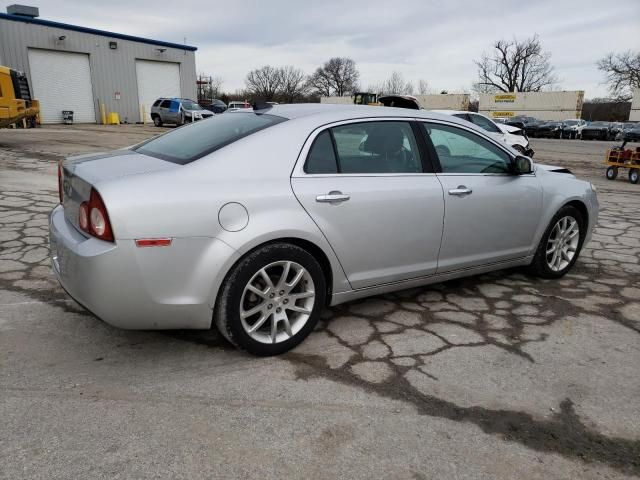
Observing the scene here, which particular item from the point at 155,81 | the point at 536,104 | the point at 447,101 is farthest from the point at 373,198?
the point at 447,101

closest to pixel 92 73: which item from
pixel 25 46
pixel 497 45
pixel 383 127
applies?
pixel 25 46

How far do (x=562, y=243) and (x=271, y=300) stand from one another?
9.66 ft

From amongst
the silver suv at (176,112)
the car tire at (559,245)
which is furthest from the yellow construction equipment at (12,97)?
the car tire at (559,245)

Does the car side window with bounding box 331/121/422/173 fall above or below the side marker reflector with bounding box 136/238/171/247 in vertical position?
above

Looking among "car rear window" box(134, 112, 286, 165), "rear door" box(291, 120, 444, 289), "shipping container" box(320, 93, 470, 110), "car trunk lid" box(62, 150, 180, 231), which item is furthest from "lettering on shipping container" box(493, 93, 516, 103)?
"car trunk lid" box(62, 150, 180, 231)

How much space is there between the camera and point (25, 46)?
85.1ft

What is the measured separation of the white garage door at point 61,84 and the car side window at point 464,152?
29.0 m

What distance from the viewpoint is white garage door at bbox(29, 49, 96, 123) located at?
26.9 m

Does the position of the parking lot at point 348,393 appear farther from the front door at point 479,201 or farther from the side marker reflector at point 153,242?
the side marker reflector at point 153,242

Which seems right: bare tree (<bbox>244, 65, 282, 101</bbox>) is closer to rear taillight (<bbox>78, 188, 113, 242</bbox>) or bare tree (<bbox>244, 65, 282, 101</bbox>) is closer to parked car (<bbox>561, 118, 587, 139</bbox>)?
parked car (<bbox>561, 118, 587, 139</bbox>)

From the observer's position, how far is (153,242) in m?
2.49

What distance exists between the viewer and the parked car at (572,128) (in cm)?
3559

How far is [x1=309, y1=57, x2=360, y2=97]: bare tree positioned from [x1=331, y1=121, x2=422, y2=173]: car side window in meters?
89.6

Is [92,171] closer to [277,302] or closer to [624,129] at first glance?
[277,302]
